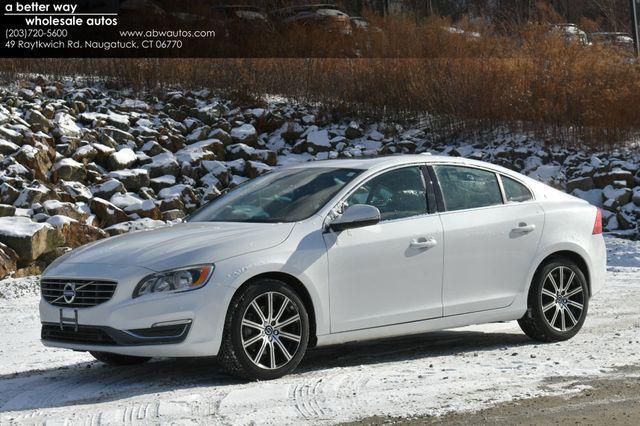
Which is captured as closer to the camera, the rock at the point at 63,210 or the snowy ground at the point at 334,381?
the snowy ground at the point at 334,381

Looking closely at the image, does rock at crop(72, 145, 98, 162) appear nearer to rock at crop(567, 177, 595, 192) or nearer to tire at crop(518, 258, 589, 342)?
rock at crop(567, 177, 595, 192)

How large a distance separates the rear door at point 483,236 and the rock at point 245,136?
1302 centimetres

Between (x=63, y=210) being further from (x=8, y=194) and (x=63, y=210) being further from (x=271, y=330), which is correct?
(x=271, y=330)

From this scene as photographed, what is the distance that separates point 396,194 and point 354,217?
704mm

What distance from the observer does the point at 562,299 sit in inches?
361

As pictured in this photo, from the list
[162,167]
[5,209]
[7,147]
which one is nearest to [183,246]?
[5,209]

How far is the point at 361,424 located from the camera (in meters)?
6.23

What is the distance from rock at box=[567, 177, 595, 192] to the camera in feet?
62.9

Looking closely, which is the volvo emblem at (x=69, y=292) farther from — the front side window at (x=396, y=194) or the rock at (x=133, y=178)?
the rock at (x=133, y=178)

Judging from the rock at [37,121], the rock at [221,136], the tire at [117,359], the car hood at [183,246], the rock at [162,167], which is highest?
the rock at [37,121]

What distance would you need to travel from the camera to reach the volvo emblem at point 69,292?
7480 millimetres

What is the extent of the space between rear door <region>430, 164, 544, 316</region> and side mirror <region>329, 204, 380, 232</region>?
811mm

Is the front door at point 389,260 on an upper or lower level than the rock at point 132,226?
upper

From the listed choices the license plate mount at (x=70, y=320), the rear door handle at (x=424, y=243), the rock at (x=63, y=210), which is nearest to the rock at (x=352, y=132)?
the rock at (x=63, y=210)
